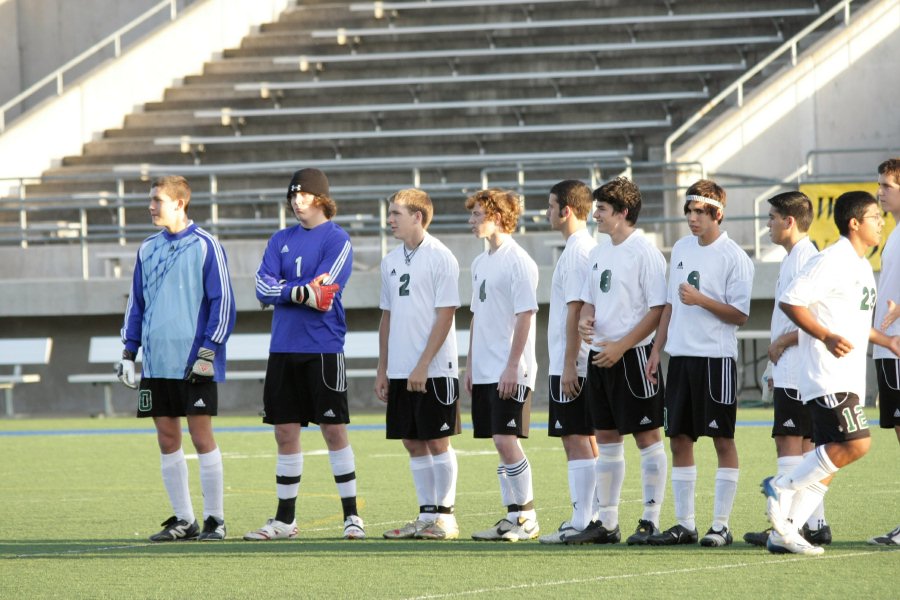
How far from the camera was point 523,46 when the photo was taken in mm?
24609

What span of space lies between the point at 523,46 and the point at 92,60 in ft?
29.8

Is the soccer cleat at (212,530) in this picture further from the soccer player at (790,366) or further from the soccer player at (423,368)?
the soccer player at (790,366)

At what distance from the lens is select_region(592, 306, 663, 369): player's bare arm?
736 cm

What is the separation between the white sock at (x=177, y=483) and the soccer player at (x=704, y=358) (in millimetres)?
2541

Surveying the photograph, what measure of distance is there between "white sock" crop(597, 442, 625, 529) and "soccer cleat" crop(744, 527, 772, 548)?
0.66 meters

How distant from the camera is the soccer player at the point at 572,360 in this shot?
7555 millimetres

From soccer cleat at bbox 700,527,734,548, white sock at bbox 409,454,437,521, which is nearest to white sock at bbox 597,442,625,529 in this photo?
soccer cleat at bbox 700,527,734,548

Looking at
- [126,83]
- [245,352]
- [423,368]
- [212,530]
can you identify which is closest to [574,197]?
[423,368]

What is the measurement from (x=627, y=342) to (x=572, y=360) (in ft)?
1.07

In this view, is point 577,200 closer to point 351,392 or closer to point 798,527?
point 798,527

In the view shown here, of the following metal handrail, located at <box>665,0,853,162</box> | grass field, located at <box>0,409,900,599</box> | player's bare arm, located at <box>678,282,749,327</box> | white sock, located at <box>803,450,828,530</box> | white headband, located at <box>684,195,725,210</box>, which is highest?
metal handrail, located at <box>665,0,853,162</box>

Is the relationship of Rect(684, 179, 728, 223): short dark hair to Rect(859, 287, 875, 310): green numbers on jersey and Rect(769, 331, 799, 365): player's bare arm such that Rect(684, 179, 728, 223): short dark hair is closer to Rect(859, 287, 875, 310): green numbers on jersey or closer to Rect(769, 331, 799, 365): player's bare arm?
Rect(769, 331, 799, 365): player's bare arm

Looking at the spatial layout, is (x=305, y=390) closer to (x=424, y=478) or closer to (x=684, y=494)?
(x=424, y=478)

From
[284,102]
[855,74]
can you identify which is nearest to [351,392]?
[284,102]
